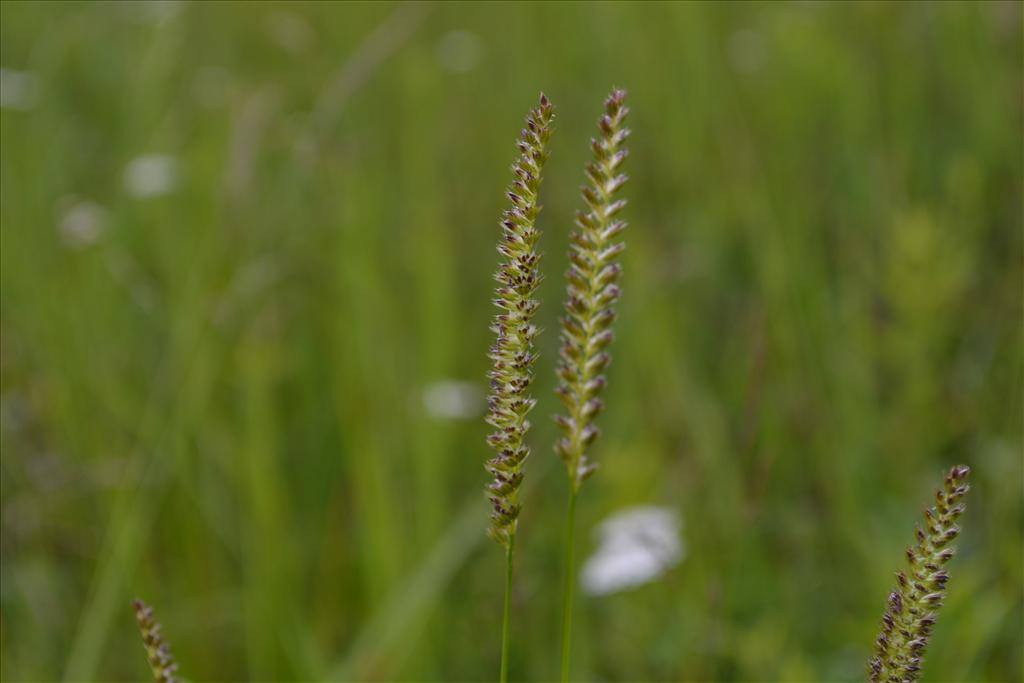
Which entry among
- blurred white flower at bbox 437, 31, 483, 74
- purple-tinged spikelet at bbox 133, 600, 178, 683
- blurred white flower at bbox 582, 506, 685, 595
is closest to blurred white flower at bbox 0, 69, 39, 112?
blurred white flower at bbox 437, 31, 483, 74

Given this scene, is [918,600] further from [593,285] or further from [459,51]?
[459,51]

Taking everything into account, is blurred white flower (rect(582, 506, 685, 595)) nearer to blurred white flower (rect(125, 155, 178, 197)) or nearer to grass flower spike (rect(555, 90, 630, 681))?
grass flower spike (rect(555, 90, 630, 681))

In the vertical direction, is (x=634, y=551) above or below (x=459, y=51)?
below

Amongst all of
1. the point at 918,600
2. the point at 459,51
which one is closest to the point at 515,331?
the point at 918,600

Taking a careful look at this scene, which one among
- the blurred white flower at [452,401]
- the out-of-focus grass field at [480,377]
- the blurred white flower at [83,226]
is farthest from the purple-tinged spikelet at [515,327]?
the blurred white flower at [83,226]

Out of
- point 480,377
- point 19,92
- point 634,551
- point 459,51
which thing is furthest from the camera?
point 459,51

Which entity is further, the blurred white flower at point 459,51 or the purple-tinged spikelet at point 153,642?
the blurred white flower at point 459,51

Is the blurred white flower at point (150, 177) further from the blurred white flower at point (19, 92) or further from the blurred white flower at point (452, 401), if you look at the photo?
the blurred white flower at point (452, 401)
